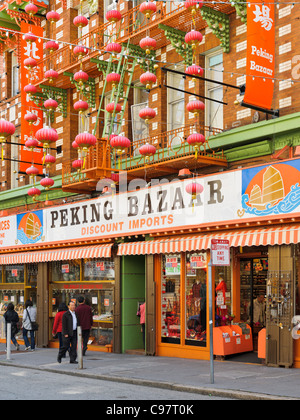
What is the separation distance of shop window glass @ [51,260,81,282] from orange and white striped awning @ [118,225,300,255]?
362 cm

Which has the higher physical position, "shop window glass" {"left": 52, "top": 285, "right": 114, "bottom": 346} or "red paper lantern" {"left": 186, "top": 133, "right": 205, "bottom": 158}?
"red paper lantern" {"left": 186, "top": 133, "right": 205, "bottom": 158}

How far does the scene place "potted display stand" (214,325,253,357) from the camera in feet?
51.2

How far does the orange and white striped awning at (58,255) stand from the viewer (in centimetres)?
1936

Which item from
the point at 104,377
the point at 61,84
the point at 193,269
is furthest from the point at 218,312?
the point at 61,84

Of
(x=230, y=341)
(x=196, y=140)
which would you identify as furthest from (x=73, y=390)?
(x=196, y=140)

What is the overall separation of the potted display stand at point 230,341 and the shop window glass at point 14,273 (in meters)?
11.2

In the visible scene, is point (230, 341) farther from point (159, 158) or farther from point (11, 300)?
point (11, 300)

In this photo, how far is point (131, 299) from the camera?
1927 cm

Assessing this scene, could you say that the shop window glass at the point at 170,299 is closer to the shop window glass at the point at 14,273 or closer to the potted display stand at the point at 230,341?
the potted display stand at the point at 230,341

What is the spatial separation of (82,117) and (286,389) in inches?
594

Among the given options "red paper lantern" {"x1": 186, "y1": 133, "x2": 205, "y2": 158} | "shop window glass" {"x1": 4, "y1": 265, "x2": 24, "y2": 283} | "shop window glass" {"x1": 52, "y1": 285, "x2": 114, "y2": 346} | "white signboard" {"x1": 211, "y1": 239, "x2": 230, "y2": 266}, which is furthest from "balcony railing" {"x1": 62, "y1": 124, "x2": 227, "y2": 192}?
"shop window glass" {"x1": 4, "y1": 265, "x2": 24, "y2": 283}

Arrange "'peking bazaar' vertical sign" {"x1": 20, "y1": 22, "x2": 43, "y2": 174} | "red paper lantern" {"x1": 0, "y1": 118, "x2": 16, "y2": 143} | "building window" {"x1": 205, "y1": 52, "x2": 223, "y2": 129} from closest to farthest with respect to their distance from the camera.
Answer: "red paper lantern" {"x1": 0, "y1": 118, "x2": 16, "y2": 143}, "building window" {"x1": 205, "y1": 52, "x2": 223, "y2": 129}, "'peking bazaar' vertical sign" {"x1": 20, "y1": 22, "x2": 43, "y2": 174}

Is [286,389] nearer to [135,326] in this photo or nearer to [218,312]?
[218,312]

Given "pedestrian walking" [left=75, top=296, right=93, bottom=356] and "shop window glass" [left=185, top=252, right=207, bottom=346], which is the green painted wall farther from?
"shop window glass" [left=185, top=252, right=207, bottom=346]
